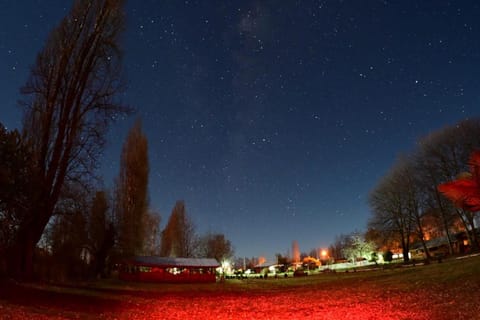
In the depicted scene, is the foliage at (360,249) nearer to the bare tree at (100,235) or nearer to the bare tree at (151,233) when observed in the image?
the bare tree at (151,233)

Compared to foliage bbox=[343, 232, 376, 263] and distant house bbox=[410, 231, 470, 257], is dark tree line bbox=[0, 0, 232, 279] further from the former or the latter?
foliage bbox=[343, 232, 376, 263]

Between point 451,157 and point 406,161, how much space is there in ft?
18.2

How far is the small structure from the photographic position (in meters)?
46.2

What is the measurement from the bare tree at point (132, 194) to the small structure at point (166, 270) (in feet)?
8.00

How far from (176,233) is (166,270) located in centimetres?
1600

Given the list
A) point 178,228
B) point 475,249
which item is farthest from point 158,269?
point 475,249

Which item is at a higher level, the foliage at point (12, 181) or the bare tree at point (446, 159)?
the bare tree at point (446, 159)

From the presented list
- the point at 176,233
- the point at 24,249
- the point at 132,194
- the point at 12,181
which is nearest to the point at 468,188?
the point at 12,181

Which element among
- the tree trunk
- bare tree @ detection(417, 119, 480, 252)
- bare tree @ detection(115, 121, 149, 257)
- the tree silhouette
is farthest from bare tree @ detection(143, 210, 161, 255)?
the tree silhouette

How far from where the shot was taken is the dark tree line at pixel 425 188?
39.8m

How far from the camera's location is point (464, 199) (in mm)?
6637

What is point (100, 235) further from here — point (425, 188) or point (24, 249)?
point (425, 188)

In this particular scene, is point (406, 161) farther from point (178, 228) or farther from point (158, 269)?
point (178, 228)

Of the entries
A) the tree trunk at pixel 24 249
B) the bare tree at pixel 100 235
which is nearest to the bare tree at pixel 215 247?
the bare tree at pixel 100 235
